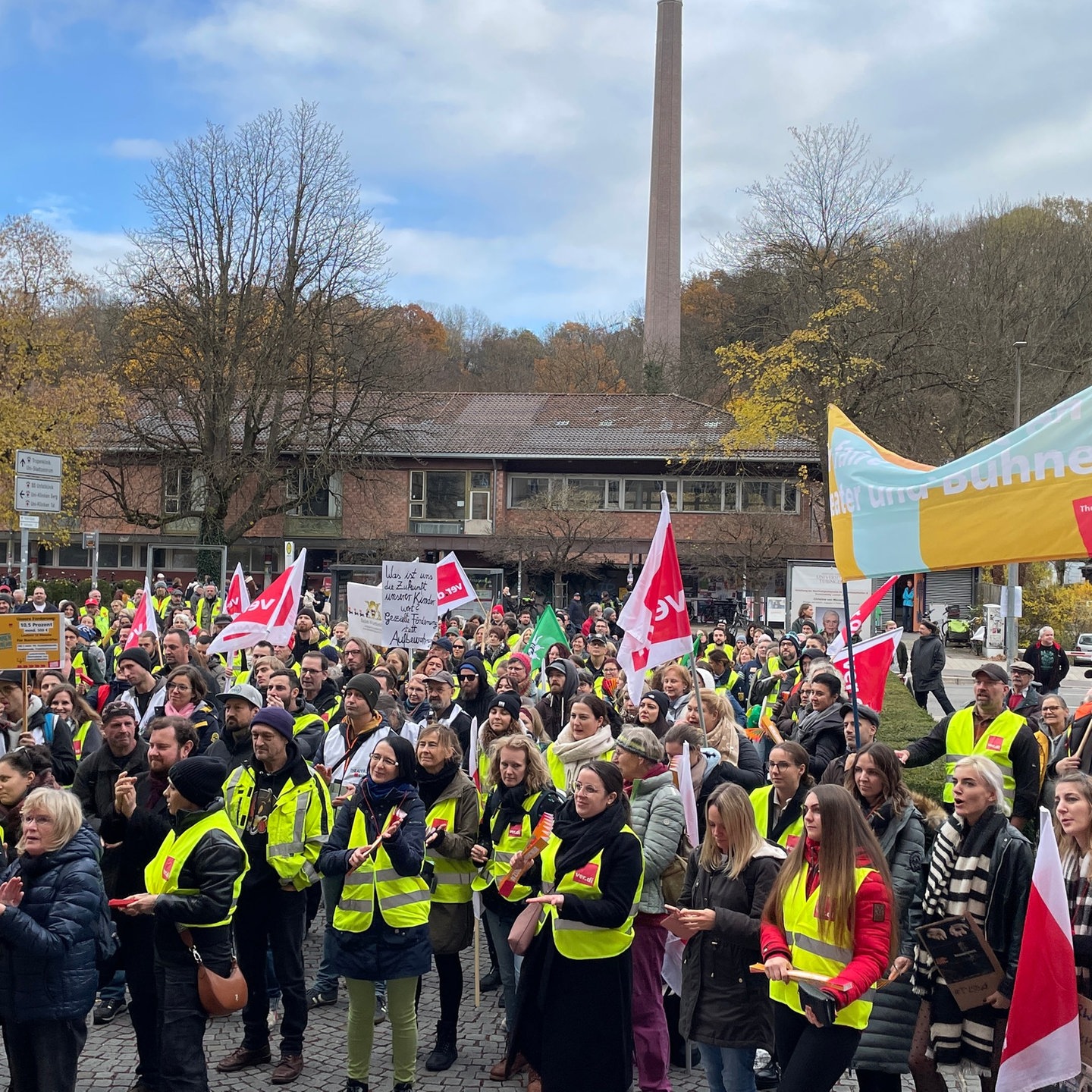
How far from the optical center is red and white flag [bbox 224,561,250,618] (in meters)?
13.8

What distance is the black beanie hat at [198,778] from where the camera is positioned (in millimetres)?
4922

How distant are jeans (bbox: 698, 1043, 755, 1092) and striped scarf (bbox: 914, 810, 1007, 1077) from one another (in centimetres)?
73

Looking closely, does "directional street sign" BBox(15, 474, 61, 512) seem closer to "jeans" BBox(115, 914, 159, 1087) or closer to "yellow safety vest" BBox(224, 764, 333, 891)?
"yellow safety vest" BBox(224, 764, 333, 891)

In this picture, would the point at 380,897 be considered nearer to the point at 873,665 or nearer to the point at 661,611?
the point at 661,611

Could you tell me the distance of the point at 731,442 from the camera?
31844mm

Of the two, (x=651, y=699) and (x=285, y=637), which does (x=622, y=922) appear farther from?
(x=285, y=637)

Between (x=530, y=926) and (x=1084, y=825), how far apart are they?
2.29m

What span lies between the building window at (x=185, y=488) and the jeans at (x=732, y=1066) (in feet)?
111

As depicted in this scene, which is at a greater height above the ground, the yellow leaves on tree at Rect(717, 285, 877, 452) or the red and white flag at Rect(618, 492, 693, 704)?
the yellow leaves on tree at Rect(717, 285, 877, 452)

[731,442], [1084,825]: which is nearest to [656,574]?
[1084,825]

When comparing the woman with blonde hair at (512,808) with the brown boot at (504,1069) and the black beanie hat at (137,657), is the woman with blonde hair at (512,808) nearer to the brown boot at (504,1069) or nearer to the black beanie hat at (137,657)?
the brown boot at (504,1069)

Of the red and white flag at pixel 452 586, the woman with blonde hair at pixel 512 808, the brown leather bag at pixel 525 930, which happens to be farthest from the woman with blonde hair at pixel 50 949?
the red and white flag at pixel 452 586

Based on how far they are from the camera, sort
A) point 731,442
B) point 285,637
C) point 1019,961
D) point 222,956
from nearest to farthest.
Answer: point 1019,961
point 222,956
point 285,637
point 731,442

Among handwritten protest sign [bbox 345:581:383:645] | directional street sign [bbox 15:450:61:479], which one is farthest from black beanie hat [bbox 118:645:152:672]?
directional street sign [bbox 15:450:61:479]
